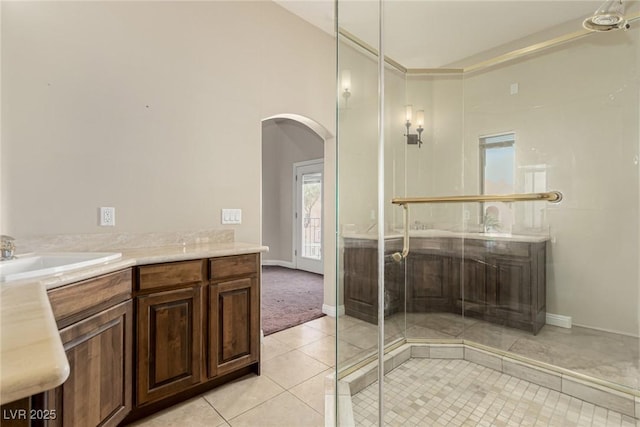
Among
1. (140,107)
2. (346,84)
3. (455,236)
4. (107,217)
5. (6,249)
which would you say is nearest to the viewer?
(6,249)

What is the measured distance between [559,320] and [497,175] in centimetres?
132

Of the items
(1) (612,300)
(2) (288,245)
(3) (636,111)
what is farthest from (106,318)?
(2) (288,245)

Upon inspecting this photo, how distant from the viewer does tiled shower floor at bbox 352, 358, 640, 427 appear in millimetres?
1685

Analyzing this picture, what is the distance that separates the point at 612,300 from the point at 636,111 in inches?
55.5

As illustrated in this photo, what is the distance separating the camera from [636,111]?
2256 millimetres

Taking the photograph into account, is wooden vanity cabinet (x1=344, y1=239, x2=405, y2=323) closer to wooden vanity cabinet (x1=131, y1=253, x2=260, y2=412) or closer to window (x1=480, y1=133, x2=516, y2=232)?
wooden vanity cabinet (x1=131, y1=253, x2=260, y2=412)

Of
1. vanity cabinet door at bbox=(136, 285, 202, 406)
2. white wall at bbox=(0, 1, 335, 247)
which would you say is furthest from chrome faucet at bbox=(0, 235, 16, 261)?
vanity cabinet door at bbox=(136, 285, 202, 406)

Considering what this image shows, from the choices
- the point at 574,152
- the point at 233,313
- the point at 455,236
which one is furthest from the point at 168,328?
the point at 574,152

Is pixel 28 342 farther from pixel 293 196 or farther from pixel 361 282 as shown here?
pixel 293 196

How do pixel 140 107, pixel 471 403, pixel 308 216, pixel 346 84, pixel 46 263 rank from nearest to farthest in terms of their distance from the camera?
pixel 46 263
pixel 471 403
pixel 140 107
pixel 346 84
pixel 308 216

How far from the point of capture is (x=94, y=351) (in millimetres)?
1350

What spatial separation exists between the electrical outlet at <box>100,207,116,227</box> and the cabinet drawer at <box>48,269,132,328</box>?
0.56 metres

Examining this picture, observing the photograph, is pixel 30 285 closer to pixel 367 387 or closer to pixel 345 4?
pixel 367 387

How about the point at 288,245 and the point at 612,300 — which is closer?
the point at 612,300
